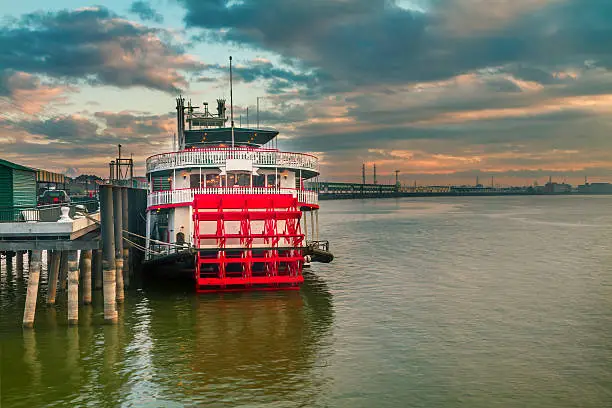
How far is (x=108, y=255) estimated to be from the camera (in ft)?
68.0

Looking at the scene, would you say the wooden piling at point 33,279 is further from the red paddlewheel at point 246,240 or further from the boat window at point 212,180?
the boat window at point 212,180

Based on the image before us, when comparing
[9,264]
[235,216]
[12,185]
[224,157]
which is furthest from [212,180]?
[9,264]

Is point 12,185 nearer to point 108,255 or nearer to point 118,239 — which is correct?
point 118,239

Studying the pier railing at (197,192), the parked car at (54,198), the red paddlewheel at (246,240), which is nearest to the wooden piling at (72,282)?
the red paddlewheel at (246,240)

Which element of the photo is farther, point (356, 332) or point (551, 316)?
point (551, 316)

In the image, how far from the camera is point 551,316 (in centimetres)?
2425

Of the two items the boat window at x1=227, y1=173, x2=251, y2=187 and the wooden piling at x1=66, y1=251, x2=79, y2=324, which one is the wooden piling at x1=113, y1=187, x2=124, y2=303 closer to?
the wooden piling at x1=66, y1=251, x2=79, y2=324

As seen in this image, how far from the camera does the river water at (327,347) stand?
15.1 m

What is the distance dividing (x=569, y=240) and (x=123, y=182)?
43359 millimetres

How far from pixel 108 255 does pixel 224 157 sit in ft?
31.0

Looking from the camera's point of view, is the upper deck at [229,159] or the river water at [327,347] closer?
the river water at [327,347]

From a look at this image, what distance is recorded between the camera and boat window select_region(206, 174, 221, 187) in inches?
1199

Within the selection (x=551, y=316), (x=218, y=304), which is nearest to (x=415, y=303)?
(x=551, y=316)

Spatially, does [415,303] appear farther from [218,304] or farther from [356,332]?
[218,304]
